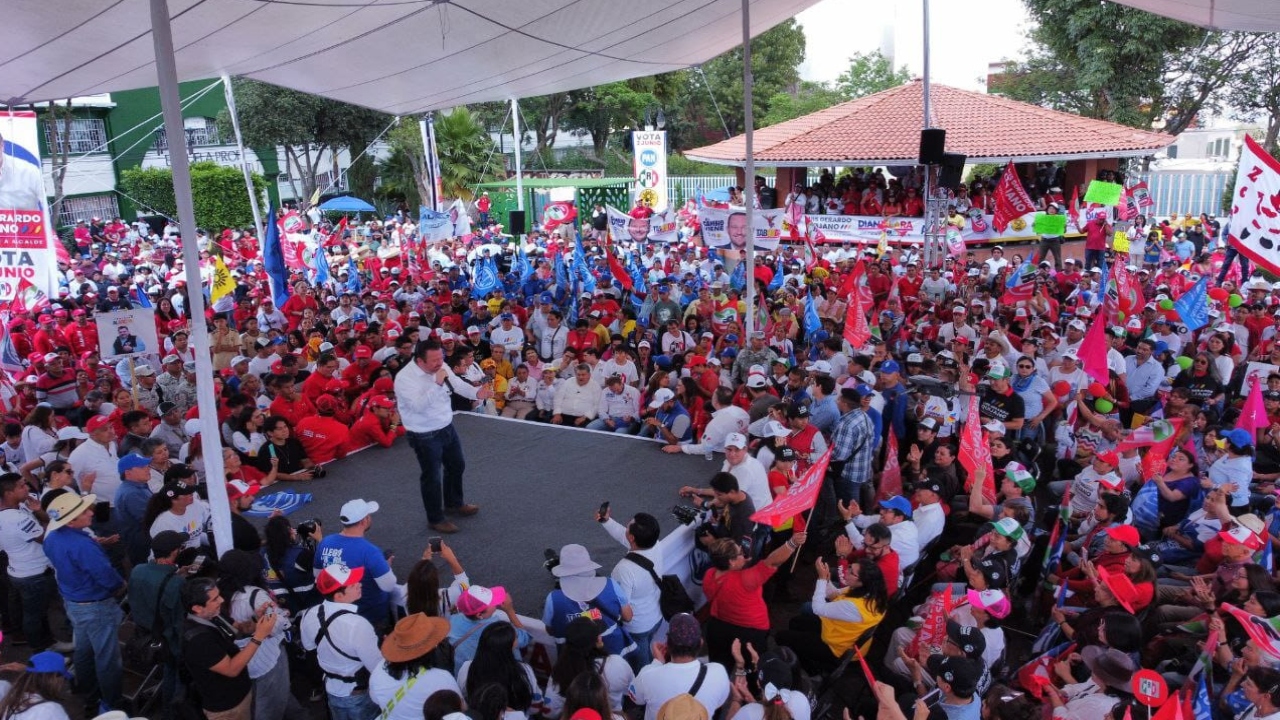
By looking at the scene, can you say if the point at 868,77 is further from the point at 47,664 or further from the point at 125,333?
the point at 47,664

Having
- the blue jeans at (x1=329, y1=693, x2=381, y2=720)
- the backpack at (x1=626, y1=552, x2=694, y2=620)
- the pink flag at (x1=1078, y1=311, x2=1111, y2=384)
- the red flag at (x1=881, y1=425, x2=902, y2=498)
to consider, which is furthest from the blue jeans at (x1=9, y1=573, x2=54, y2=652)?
the pink flag at (x1=1078, y1=311, x2=1111, y2=384)

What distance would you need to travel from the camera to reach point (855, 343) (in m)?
8.95

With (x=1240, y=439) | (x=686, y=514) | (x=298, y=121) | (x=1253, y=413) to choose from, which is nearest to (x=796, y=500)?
(x=686, y=514)

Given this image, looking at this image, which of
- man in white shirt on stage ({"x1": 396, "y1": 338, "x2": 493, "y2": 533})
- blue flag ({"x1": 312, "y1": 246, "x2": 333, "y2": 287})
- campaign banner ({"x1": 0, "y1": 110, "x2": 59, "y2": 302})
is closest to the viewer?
man in white shirt on stage ({"x1": 396, "y1": 338, "x2": 493, "y2": 533})

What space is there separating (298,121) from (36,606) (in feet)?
92.9

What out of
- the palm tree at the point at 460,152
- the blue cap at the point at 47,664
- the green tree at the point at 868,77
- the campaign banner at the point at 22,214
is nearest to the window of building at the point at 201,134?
the palm tree at the point at 460,152

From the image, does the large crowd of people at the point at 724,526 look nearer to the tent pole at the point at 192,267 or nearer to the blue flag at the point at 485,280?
the tent pole at the point at 192,267

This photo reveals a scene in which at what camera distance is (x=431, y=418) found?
6.05 meters

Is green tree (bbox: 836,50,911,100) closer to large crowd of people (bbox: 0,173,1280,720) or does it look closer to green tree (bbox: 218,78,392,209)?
green tree (bbox: 218,78,392,209)

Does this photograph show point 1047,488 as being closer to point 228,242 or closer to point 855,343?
point 855,343

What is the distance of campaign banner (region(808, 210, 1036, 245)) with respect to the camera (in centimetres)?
1861

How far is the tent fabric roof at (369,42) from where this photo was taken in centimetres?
706

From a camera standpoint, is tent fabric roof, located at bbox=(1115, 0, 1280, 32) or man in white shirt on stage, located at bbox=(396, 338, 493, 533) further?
tent fabric roof, located at bbox=(1115, 0, 1280, 32)

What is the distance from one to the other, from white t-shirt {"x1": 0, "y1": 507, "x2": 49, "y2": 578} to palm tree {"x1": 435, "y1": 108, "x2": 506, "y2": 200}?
28087 mm
